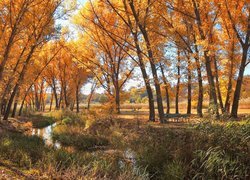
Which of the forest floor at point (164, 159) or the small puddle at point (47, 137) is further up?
the forest floor at point (164, 159)

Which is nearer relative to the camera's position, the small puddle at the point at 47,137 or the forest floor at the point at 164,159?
the forest floor at the point at 164,159

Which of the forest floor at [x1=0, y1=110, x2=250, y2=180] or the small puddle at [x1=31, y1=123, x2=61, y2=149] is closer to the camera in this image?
the forest floor at [x1=0, y1=110, x2=250, y2=180]

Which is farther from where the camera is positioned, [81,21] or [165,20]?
[81,21]

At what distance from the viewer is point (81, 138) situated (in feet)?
43.8

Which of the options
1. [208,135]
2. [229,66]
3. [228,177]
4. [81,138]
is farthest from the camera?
[229,66]

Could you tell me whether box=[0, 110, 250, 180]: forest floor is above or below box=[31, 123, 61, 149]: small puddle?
above

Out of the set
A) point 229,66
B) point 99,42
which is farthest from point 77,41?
point 229,66

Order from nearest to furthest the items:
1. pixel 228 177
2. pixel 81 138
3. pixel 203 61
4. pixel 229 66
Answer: pixel 228 177, pixel 81 138, pixel 203 61, pixel 229 66

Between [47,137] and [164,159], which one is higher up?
[164,159]

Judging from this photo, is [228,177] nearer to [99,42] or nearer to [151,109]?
[151,109]

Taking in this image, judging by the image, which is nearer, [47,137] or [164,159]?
[164,159]

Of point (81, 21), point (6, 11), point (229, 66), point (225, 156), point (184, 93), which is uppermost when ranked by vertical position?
point (81, 21)

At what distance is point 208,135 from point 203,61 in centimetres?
836

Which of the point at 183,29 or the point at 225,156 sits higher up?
the point at 183,29
